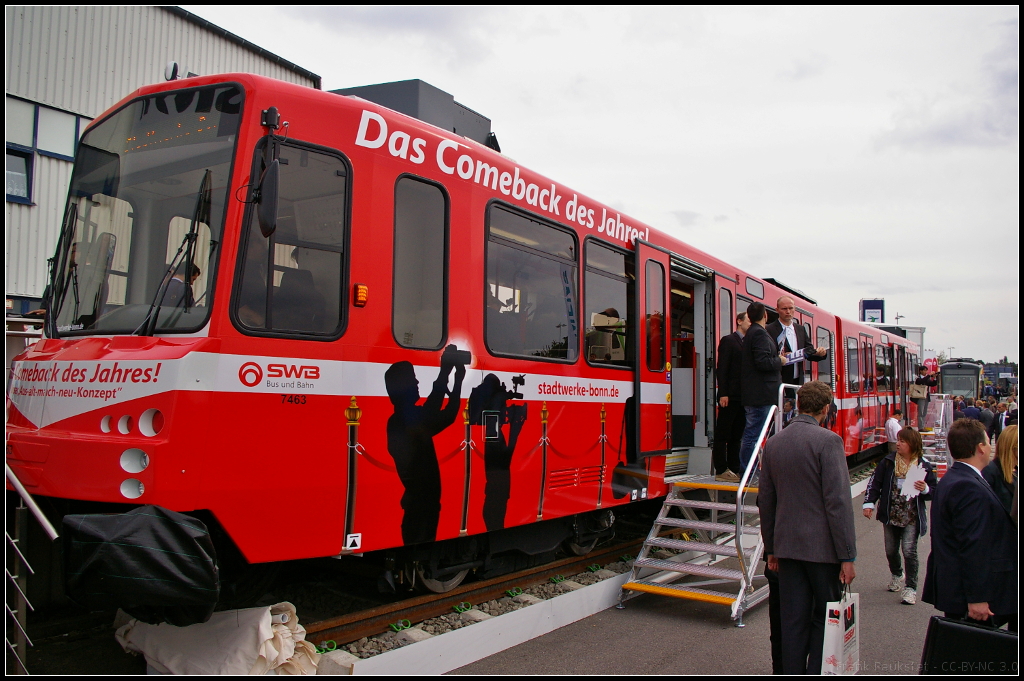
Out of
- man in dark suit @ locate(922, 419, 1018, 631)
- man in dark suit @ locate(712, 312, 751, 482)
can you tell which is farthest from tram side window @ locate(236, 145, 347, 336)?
man in dark suit @ locate(712, 312, 751, 482)

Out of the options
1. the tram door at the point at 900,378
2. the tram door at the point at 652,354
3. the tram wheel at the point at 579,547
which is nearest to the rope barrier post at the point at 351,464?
the tram wheel at the point at 579,547

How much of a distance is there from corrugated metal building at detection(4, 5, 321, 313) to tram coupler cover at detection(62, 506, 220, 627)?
27.8 feet

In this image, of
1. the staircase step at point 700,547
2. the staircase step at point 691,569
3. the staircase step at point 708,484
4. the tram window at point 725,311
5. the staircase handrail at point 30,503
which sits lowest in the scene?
the staircase step at point 691,569

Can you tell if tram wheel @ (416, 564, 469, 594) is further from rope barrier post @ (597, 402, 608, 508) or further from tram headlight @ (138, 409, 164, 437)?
tram headlight @ (138, 409, 164, 437)

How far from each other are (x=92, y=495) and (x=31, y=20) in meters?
10.1

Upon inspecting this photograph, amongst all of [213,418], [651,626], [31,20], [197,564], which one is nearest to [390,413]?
[213,418]

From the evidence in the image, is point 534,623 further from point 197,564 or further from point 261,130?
point 261,130

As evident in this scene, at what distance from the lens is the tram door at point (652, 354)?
7418 millimetres

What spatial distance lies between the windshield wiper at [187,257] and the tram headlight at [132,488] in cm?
82

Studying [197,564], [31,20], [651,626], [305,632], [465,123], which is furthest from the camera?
[31,20]

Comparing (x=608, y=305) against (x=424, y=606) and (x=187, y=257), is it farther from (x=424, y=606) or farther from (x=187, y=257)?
(x=187, y=257)

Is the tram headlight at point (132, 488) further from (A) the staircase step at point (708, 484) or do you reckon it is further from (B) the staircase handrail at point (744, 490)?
(A) the staircase step at point (708, 484)

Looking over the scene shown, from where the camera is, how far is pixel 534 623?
5547 millimetres

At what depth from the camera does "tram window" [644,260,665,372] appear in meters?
7.66
